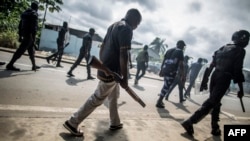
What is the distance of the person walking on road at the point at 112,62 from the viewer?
2.48 metres

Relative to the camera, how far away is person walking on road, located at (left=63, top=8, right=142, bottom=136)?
2475 mm

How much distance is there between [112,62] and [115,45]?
219mm

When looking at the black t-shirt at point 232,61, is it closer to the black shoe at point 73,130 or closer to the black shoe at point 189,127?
the black shoe at point 189,127

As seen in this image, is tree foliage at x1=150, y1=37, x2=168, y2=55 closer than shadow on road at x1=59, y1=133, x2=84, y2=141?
No

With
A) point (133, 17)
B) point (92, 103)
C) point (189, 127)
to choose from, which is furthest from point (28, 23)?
point (189, 127)

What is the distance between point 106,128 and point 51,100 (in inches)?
62.0

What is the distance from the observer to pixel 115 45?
103 inches

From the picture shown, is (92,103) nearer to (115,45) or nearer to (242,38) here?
(115,45)

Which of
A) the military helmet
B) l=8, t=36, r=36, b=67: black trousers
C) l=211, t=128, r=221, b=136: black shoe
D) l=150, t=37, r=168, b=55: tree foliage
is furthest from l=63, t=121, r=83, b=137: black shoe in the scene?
l=150, t=37, r=168, b=55: tree foliage

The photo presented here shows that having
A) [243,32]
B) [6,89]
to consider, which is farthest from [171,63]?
[6,89]

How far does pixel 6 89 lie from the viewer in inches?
162

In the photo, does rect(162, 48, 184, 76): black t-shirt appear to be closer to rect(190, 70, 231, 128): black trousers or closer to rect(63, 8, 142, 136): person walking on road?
rect(190, 70, 231, 128): black trousers

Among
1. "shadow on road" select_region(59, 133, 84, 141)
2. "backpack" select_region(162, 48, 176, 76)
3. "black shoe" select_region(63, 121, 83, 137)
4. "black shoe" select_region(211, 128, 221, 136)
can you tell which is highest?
"backpack" select_region(162, 48, 176, 76)

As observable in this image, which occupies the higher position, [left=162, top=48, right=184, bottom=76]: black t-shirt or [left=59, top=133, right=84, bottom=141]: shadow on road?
[left=162, top=48, right=184, bottom=76]: black t-shirt
